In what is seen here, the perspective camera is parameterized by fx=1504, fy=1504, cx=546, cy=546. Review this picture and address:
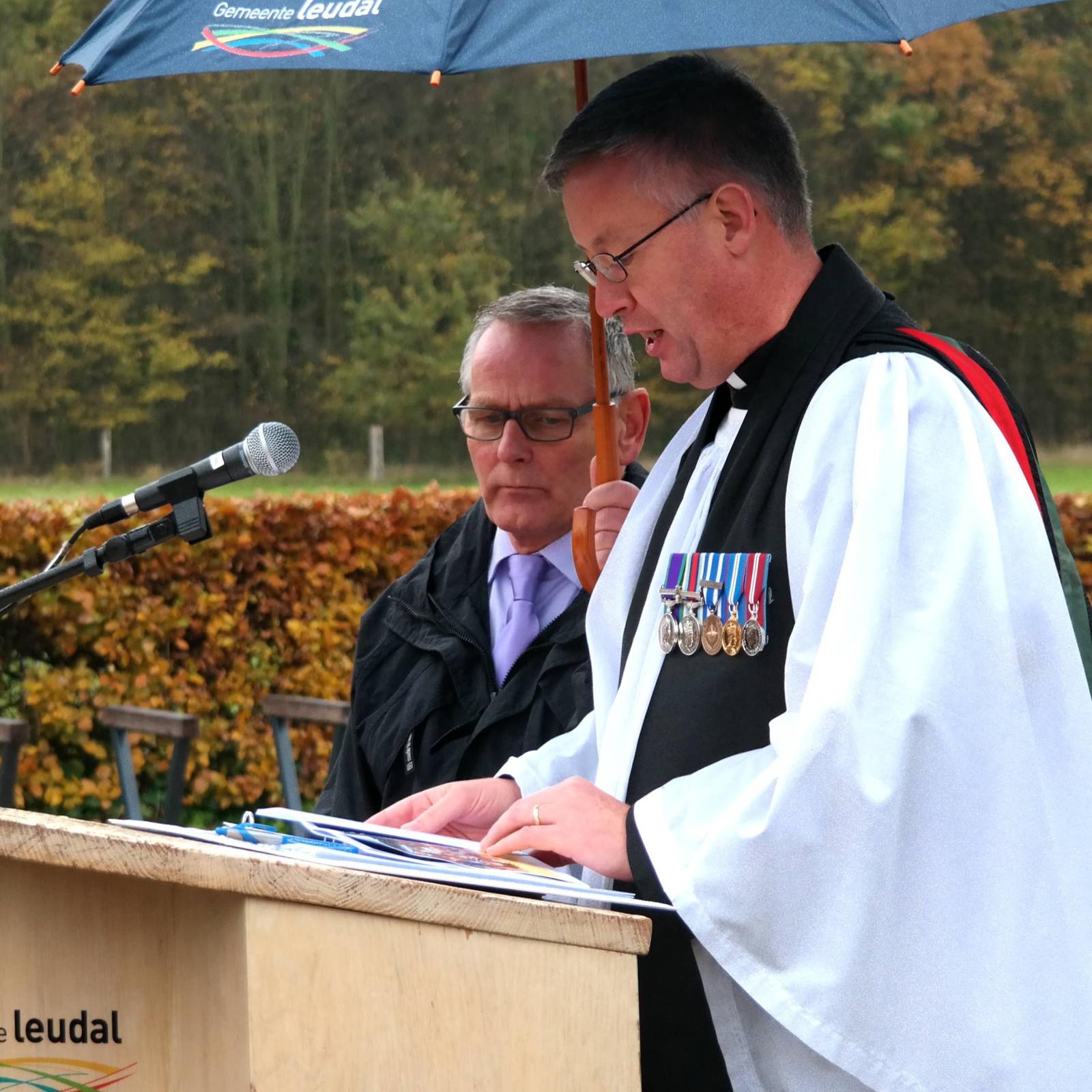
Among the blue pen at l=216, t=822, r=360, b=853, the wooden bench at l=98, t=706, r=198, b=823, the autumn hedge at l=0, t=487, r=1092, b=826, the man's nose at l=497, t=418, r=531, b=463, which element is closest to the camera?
the blue pen at l=216, t=822, r=360, b=853

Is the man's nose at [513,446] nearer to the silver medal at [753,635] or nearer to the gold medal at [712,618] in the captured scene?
the gold medal at [712,618]

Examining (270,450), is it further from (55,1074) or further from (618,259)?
(55,1074)

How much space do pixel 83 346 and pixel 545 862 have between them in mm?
23092

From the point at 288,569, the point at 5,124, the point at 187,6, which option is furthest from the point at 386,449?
the point at 187,6

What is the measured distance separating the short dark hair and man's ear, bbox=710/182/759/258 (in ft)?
0.10

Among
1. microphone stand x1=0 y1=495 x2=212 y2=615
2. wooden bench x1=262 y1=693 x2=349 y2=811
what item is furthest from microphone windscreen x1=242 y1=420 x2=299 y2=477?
wooden bench x1=262 y1=693 x2=349 y2=811

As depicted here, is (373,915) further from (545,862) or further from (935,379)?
(935,379)

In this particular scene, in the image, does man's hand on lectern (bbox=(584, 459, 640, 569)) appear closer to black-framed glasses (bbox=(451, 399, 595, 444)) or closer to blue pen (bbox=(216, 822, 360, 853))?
black-framed glasses (bbox=(451, 399, 595, 444))

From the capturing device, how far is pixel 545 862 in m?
2.16

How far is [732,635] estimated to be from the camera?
2002mm

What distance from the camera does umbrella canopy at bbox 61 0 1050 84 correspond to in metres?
2.36

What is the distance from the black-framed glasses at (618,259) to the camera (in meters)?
2.16

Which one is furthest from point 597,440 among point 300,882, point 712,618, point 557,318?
point 300,882

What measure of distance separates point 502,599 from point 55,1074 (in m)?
1.88
